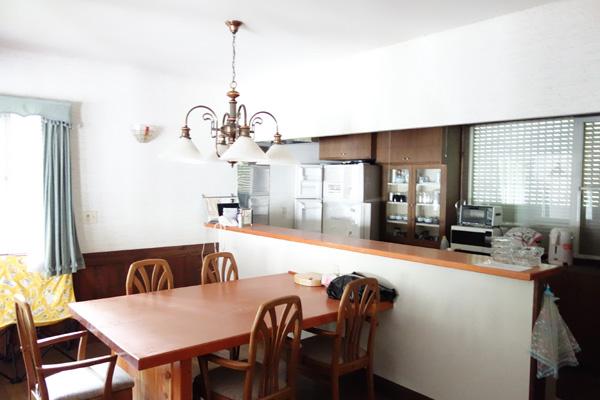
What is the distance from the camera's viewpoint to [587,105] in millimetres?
2395

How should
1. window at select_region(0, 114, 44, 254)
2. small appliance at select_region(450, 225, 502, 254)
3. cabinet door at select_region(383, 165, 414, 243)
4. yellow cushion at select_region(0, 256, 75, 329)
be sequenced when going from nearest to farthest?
1. yellow cushion at select_region(0, 256, 75, 329)
2. window at select_region(0, 114, 44, 254)
3. small appliance at select_region(450, 225, 502, 254)
4. cabinet door at select_region(383, 165, 414, 243)

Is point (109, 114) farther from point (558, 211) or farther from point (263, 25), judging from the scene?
point (558, 211)

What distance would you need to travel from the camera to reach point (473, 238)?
167 inches

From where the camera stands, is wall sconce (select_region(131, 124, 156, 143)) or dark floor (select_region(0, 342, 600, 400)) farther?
wall sconce (select_region(131, 124, 156, 143))

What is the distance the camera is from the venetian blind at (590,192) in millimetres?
3717

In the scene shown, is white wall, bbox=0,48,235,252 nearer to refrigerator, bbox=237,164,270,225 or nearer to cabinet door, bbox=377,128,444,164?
refrigerator, bbox=237,164,270,225

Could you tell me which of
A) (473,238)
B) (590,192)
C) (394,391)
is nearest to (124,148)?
A: (394,391)

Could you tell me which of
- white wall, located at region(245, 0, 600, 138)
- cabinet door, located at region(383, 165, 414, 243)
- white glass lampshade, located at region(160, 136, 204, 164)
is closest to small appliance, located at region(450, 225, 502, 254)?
cabinet door, located at region(383, 165, 414, 243)

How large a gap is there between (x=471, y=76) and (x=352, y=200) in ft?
8.11

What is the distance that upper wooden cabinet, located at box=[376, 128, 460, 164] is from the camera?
4.64 m

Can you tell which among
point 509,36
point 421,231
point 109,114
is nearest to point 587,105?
point 509,36

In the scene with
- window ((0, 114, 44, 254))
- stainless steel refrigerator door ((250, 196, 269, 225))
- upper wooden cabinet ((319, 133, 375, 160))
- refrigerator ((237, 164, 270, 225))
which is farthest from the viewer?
stainless steel refrigerator door ((250, 196, 269, 225))

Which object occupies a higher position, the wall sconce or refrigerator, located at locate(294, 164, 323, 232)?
the wall sconce

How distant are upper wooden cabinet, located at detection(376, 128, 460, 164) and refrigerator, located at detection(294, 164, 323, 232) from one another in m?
0.84
